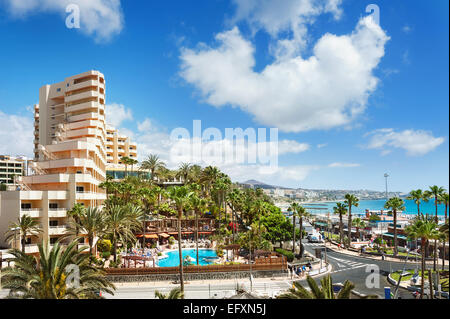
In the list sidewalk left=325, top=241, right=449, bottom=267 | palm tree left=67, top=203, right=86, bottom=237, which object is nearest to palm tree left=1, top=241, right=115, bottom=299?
palm tree left=67, top=203, right=86, bottom=237

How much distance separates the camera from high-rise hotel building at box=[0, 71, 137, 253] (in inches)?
1503

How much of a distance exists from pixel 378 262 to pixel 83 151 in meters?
51.7

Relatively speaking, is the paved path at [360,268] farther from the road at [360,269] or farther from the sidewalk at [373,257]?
the sidewalk at [373,257]

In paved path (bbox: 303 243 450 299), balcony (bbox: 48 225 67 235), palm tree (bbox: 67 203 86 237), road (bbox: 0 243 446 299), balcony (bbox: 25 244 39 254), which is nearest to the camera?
road (bbox: 0 243 446 299)

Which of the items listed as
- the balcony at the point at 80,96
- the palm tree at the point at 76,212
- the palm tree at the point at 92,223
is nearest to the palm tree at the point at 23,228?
the palm tree at the point at 76,212

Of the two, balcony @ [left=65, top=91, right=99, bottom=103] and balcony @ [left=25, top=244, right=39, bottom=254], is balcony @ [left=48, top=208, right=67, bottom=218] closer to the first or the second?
balcony @ [left=25, top=244, right=39, bottom=254]

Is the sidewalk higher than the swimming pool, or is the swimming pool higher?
the swimming pool

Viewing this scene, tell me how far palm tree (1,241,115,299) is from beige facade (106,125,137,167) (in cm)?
7713

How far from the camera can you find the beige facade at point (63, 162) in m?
38.2

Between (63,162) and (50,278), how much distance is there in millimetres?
32633

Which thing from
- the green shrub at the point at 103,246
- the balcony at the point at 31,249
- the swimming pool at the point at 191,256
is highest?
the balcony at the point at 31,249

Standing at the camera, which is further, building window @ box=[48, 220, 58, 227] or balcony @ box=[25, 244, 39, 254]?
building window @ box=[48, 220, 58, 227]

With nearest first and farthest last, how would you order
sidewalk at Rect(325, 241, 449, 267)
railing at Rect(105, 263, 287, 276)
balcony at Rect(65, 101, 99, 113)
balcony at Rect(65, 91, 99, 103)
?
1. railing at Rect(105, 263, 287, 276)
2. sidewalk at Rect(325, 241, 449, 267)
3. balcony at Rect(65, 101, 99, 113)
4. balcony at Rect(65, 91, 99, 103)
